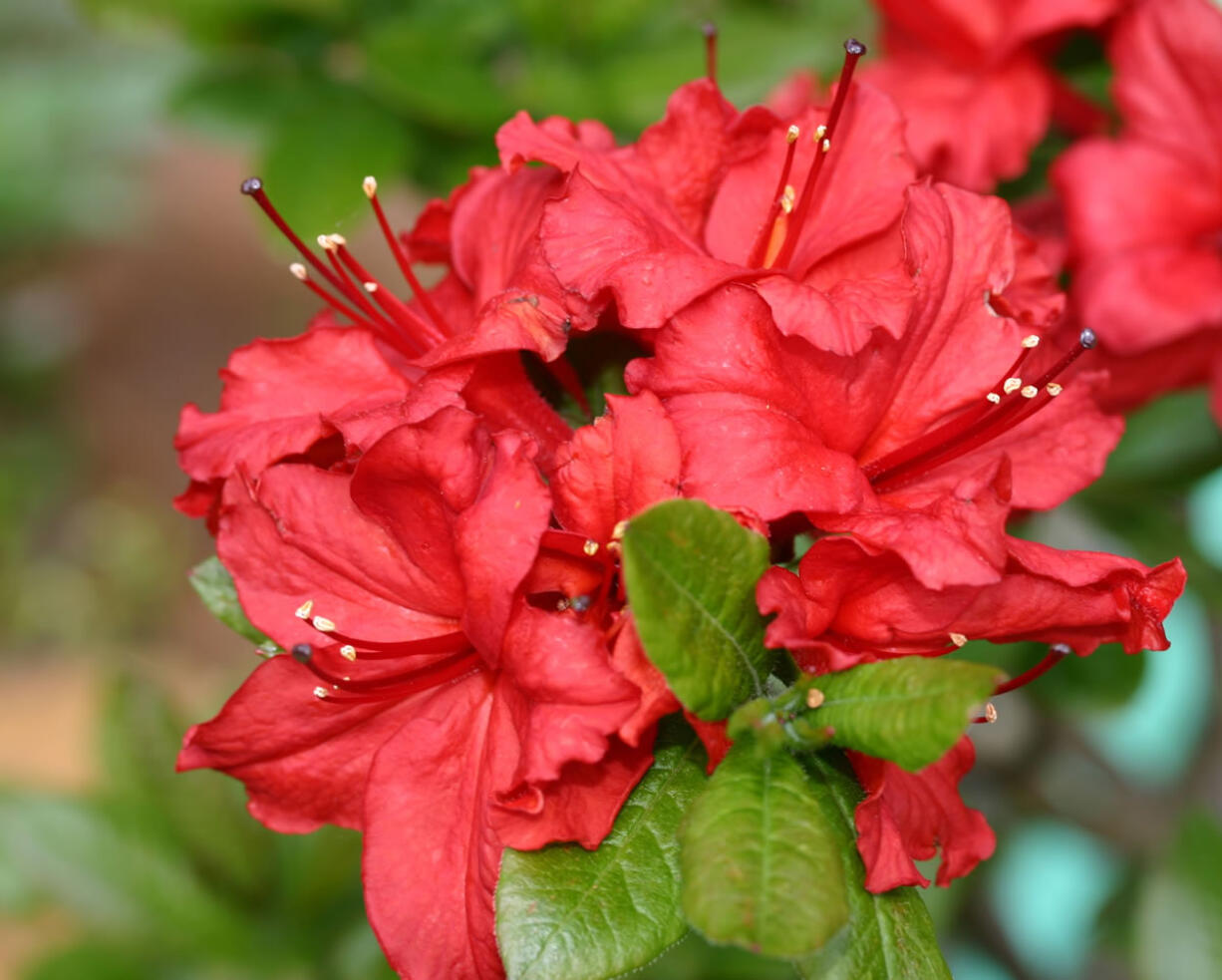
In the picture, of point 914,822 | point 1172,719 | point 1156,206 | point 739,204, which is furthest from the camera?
point 1172,719

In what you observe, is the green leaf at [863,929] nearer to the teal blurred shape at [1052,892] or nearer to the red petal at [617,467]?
the red petal at [617,467]

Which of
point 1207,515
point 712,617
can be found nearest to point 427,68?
point 712,617

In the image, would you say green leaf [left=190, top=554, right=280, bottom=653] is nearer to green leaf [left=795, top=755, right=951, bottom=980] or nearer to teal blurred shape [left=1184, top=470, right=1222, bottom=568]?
green leaf [left=795, top=755, right=951, bottom=980]

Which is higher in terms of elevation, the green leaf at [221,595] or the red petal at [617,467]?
the red petal at [617,467]

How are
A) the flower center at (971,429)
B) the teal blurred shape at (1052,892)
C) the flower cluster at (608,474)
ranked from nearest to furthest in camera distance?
the flower cluster at (608,474)
the flower center at (971,429)
the teal blurred shape at (1052,892)

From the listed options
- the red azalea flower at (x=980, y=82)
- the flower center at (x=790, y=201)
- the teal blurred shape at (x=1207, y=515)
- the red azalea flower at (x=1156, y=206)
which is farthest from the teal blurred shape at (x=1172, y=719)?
the flower center at (x=790, y=201)

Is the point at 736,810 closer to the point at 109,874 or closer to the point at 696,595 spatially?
the point at 696,595
